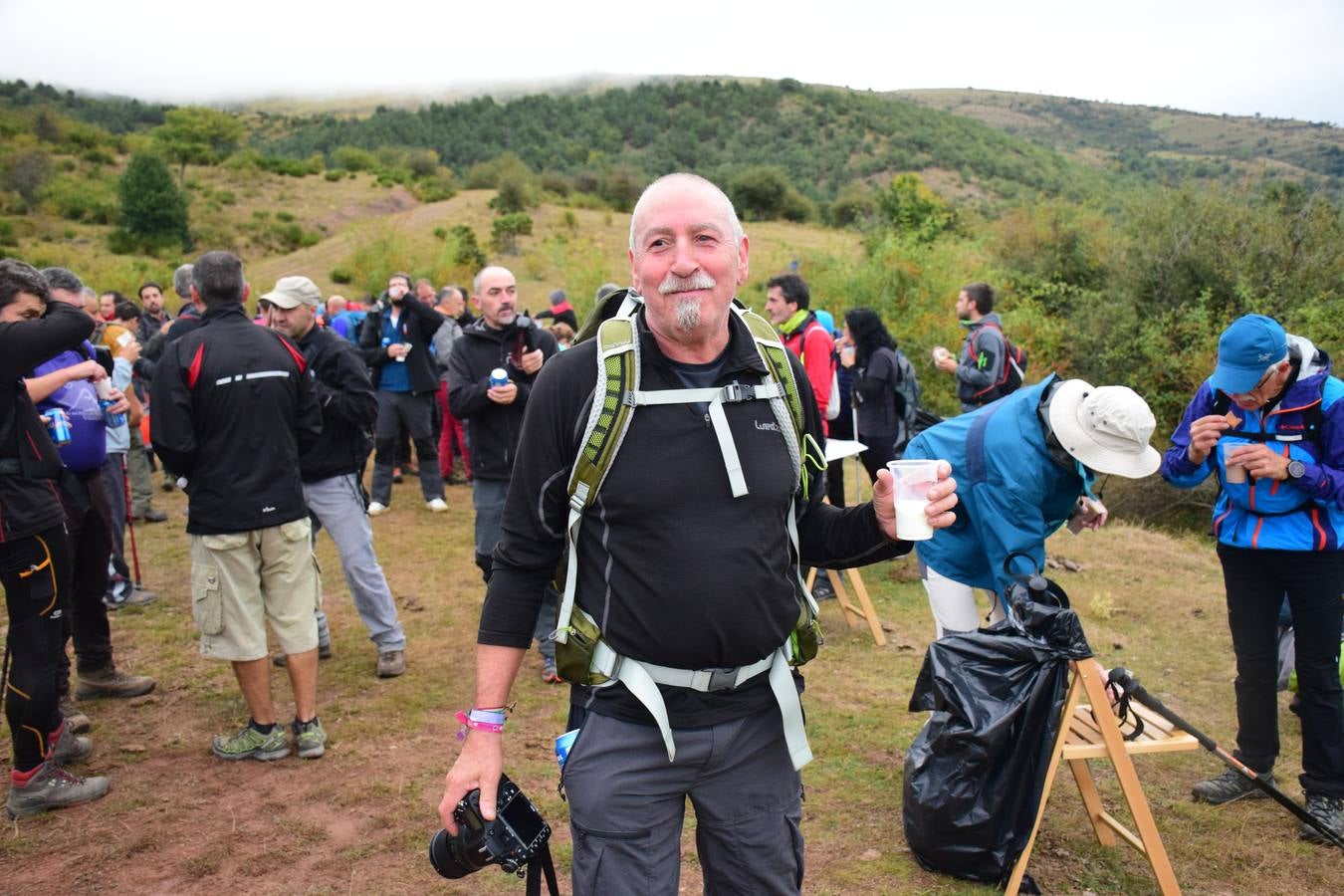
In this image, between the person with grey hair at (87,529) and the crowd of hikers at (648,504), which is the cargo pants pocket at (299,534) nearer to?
the crowd of hikers at (648,504)

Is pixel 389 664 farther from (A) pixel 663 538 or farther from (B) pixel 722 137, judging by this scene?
(B) pixel 722 137

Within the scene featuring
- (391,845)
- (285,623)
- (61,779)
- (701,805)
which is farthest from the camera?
(285,623)

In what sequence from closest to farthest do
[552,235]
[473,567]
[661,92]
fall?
[473,567]
[552,235]
[661,92]

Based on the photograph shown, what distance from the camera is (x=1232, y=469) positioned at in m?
3.61

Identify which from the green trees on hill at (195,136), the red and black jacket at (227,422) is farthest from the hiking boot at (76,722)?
the green trees on hill at (195,136)

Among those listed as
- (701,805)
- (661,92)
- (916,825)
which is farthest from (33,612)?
(661,92)

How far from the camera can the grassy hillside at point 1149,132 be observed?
68438mm

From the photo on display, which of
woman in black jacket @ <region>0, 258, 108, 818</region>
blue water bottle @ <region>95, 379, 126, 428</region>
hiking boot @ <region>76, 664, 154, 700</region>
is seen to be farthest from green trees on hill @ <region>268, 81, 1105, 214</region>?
woman in black jacket @ <region>0, 258, 108, 818</region>

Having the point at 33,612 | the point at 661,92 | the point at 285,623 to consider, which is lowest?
the point at 285,623

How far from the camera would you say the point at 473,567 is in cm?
758

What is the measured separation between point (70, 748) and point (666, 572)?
3.90 m

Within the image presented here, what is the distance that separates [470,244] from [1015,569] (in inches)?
1152

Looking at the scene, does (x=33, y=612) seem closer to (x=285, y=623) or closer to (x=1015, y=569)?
(x=285, y=623)

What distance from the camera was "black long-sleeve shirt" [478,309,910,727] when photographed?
1.86 meters
